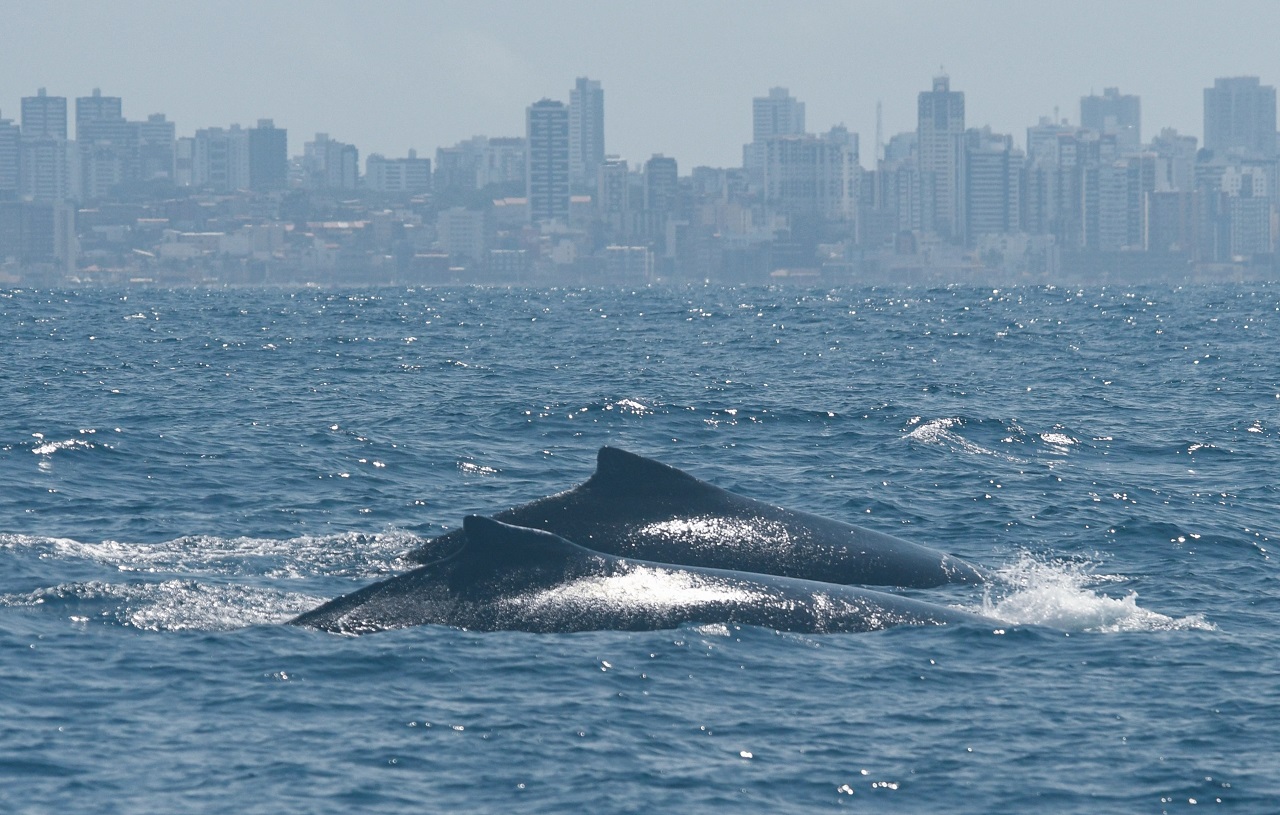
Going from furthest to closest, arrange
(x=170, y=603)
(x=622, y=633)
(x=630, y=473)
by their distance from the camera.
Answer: (x=630, y=473)
(x=170, y=603)
(x=622, y=633)

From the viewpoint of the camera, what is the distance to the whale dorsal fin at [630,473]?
67.0 feet

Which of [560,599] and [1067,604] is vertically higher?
[560,599]

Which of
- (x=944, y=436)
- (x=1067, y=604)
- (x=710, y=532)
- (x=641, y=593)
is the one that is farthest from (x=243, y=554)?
(x=944, y=436)

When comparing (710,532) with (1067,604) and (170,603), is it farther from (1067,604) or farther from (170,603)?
(170,603)

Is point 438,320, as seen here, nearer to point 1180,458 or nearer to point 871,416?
point 871,416

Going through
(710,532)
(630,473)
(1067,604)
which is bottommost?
(1067,604)

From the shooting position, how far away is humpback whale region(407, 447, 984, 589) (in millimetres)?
19672

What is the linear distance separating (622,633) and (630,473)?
413cm

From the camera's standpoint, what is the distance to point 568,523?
2009cm

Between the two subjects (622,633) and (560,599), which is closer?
(622,633)

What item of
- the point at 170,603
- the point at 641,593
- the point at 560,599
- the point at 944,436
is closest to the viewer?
the point at 560,599

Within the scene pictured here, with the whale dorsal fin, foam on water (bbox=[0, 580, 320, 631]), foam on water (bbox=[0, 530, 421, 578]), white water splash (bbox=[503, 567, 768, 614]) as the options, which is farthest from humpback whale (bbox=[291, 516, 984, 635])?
foam on water (bbox=[0, 530, 421, 578])

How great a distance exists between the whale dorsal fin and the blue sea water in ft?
8.73

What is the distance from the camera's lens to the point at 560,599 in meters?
16.9
